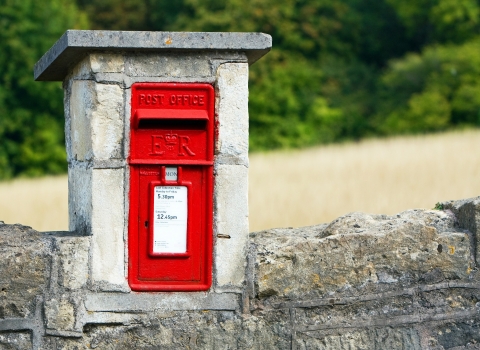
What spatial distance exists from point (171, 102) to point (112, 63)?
0.28 metres

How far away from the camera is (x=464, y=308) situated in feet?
11.3

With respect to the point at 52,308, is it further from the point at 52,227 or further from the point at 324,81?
the point at 324,81

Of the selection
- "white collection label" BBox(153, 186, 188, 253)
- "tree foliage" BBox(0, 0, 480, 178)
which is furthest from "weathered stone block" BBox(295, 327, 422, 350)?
"tree foliage" BBox(0, 0, 480, 178)

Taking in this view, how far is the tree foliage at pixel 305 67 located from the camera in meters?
23.4

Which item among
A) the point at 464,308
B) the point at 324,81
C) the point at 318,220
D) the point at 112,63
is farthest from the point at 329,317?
the point at 324,81

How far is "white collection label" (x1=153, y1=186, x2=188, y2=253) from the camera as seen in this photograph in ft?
10.6

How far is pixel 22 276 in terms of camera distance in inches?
125

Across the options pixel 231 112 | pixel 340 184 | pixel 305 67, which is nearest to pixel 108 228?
pixel 231 112

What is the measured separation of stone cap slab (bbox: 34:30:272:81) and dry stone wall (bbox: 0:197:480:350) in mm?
767

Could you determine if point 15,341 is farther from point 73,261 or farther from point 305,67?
point 305,67

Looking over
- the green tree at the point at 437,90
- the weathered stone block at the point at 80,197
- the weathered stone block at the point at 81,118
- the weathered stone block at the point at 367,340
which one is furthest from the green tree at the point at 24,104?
the weathered stone block at the point at 367,340

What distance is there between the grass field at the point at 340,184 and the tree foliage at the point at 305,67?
6301 mm

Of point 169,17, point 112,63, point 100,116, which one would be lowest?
point 100,116

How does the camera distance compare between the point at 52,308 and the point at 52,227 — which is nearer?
the point at 52,308
